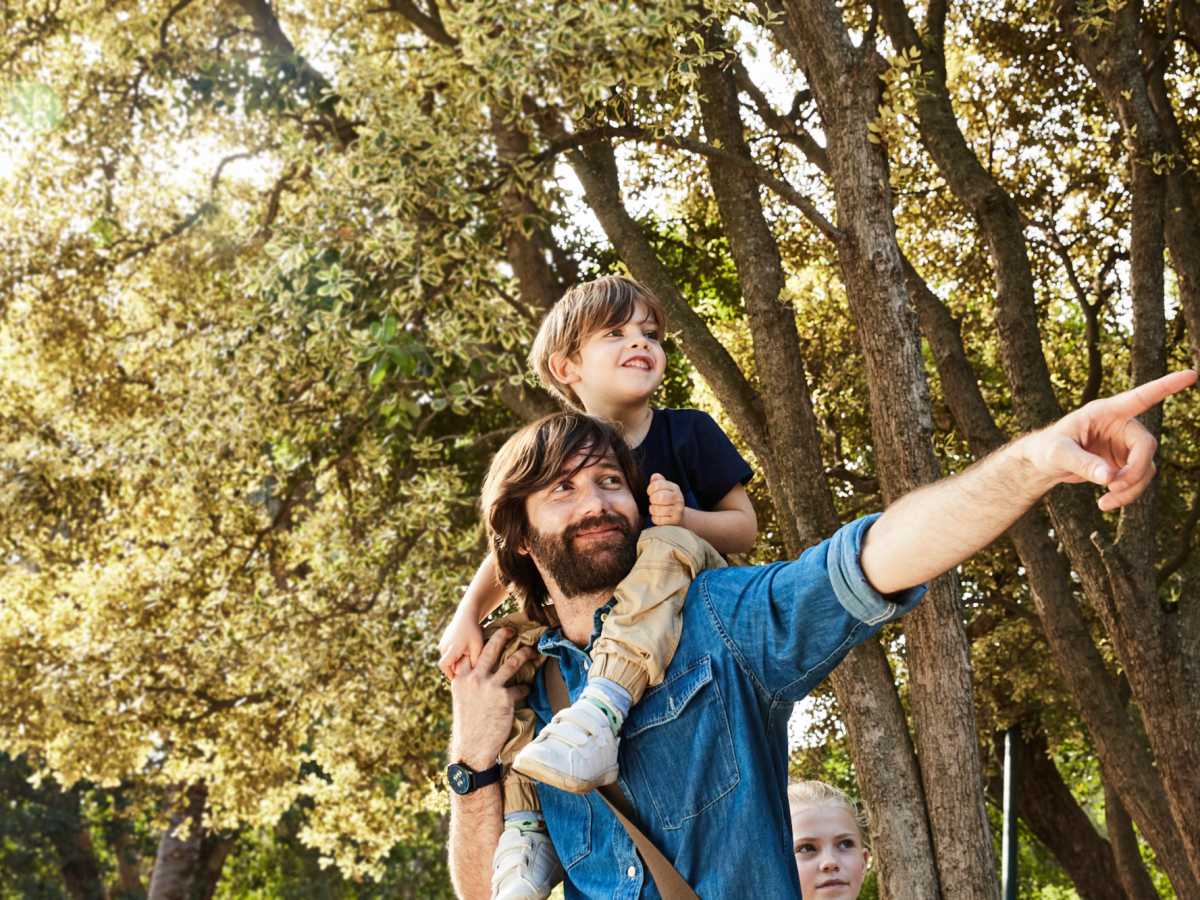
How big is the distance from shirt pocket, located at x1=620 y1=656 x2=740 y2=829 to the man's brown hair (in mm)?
511

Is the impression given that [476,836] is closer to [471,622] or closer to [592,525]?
[471,622]

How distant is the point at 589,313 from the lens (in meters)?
3.73

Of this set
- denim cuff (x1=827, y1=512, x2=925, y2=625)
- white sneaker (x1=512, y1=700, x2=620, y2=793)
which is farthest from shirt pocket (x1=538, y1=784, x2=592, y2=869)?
denim cuff (x1=827, y1=512, x2=925, y2=625)

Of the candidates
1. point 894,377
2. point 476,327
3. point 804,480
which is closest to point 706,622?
point 894,377

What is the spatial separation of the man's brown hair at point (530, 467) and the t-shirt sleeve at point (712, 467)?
61 centimetres

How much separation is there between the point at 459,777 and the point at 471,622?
0.42 meters

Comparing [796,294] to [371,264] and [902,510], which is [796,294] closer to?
[371,264]

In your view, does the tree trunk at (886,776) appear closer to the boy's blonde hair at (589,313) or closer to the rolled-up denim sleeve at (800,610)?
the boy's blonde hair at (589,313)

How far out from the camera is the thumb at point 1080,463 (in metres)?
1.89

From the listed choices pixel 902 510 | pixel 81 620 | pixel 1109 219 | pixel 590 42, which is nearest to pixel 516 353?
pixel 590 42

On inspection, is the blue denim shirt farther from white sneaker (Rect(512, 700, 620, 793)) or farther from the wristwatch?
the wristwatch

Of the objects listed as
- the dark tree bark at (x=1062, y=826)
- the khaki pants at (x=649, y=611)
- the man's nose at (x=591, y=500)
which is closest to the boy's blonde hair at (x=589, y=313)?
the man's nose at (x=591, y=500)

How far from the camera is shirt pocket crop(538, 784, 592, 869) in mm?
2869

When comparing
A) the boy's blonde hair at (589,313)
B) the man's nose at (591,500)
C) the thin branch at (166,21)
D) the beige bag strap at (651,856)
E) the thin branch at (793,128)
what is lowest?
the beige bag strap at (651,856)
